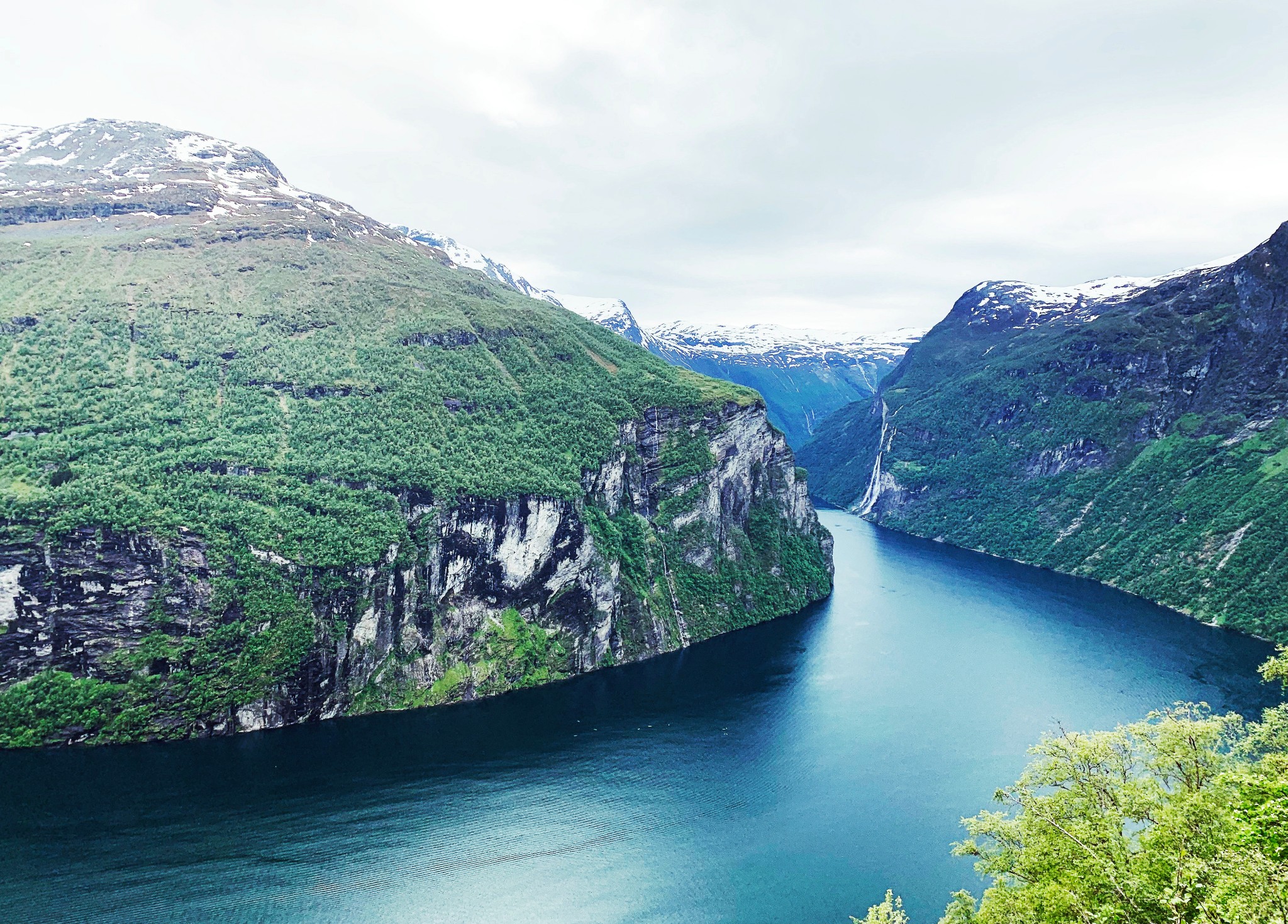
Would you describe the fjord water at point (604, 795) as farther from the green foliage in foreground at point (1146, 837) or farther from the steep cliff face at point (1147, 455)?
the steep cliff face at point (1147, 455)

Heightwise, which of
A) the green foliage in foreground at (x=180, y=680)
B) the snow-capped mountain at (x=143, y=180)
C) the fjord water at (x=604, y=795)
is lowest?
the fjord water at (x=604, y=795)

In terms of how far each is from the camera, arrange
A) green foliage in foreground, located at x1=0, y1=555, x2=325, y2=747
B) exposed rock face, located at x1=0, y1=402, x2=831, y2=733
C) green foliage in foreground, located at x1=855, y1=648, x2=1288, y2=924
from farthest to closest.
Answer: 1. exposed rock face, located at x1=0, y1=402, x2=831, y2=733
2. green foliage in foreground, located at x1=0, y1=555, x2=325, y2=747
3. green foliage in foreground, located at x1=855, y1=648, x2=1288, y2=924

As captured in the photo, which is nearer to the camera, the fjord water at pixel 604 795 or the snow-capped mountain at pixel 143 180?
the fjord water at pixel 604 795

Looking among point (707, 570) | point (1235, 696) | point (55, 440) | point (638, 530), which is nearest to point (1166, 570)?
point (1235, 696)

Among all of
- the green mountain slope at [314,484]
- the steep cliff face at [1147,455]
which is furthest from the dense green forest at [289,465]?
the steep cliff face at [1147,455]

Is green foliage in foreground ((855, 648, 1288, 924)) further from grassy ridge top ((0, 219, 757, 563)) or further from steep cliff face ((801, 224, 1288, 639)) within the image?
steep cliff face ((801, 224, 1288, 639))

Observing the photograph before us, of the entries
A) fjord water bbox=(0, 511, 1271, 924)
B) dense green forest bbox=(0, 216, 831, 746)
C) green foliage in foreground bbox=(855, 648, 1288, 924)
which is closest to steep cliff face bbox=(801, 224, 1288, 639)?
fjord water bbox=(0, 511, 1271, 924)
